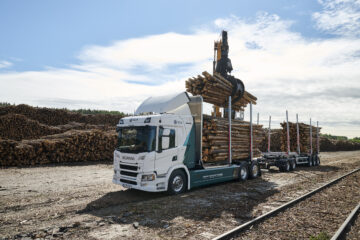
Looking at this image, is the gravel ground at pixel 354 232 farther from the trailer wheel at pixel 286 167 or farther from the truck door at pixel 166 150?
the trailer wheel at pixel 286 167

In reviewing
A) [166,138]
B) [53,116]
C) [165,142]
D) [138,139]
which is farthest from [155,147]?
[53,116]

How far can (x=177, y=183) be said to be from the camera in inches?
372

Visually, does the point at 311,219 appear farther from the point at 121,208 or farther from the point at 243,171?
the point at 243,171

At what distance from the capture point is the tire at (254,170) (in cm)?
1359

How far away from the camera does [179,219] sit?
6.77 m

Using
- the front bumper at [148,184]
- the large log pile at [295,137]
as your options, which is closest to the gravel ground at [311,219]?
the front bumper at [148,184]

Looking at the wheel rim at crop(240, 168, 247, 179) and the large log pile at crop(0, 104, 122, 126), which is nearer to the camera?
the wheel rim at crop(240, 168, 247, 179)

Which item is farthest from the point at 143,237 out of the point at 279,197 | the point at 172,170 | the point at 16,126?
the point at 16,126

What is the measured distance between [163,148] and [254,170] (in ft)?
23.8

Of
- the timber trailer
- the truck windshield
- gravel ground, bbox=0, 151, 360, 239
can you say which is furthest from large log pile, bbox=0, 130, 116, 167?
the timber trailer

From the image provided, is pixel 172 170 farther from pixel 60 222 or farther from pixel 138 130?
pixel 60 222

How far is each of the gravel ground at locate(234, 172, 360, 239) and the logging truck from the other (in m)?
3.68

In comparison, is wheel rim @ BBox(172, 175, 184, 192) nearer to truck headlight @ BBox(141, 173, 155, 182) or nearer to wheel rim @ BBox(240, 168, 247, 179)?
truck headlight @ BBox(141, 173, 155, 182)

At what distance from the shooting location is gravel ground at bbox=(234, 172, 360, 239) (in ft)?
19.2
